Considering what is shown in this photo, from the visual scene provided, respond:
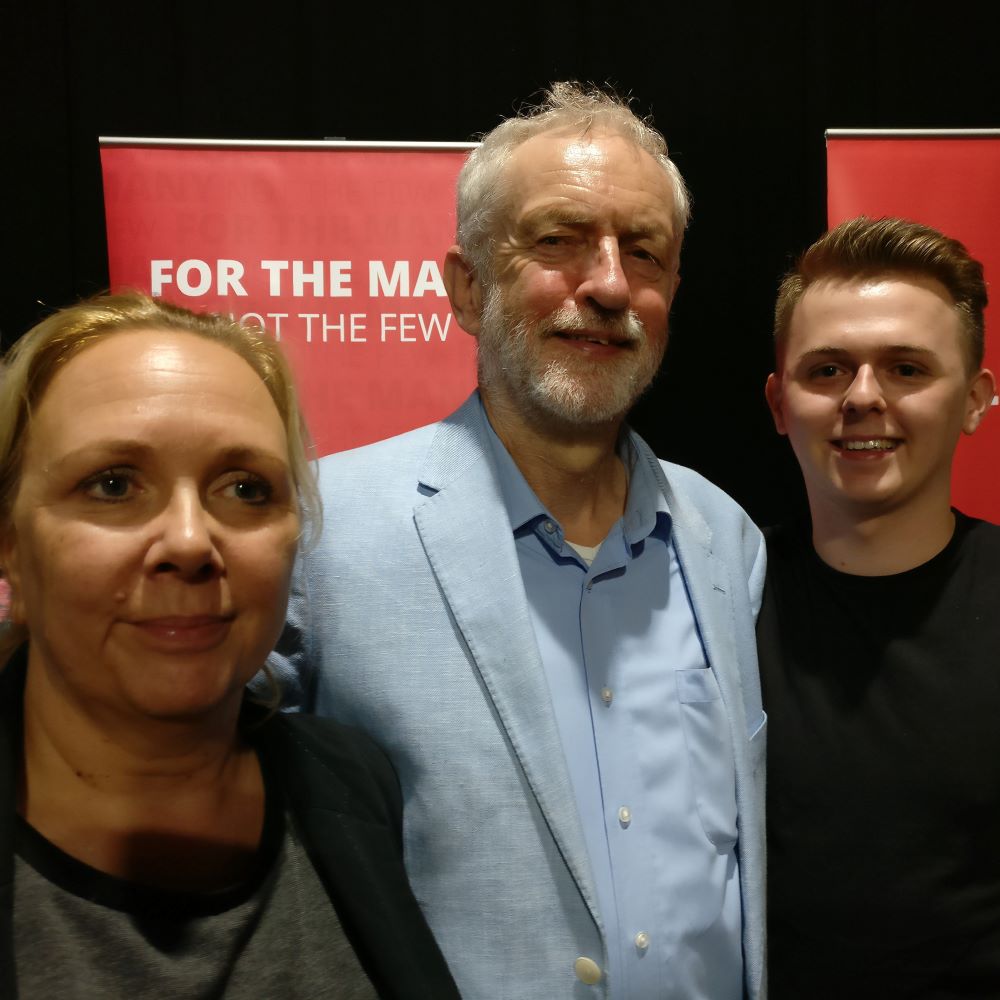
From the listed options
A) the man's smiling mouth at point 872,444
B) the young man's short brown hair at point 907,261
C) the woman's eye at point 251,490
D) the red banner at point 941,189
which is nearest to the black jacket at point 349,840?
the woman's eye at point 251,490

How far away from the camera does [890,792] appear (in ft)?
5.08

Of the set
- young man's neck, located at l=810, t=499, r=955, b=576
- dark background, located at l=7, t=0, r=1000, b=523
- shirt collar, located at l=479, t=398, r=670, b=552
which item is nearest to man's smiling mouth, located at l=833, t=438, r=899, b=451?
young man's neck, located at l=810, t=499, r=955, b=576

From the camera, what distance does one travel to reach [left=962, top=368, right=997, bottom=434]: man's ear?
1838 mm

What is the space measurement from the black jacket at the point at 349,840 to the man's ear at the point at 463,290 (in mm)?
844

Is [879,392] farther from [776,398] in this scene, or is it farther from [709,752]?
[709,752]

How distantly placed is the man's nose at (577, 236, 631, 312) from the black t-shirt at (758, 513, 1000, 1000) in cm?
67

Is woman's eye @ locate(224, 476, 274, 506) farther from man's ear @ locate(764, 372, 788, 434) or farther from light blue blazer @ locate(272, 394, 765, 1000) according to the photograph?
man's ear @ locate(764, 372, 788, 434)

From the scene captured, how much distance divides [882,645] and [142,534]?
49.2 inches

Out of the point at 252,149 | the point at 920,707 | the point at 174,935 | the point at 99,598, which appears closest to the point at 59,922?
the point at 174,935

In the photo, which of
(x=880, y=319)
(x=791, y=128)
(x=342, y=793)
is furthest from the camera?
(x=791, y=128)

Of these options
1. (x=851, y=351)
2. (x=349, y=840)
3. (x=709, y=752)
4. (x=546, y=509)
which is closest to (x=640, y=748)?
(x=709, y=752)

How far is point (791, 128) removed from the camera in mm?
3223

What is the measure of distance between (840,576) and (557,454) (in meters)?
0.57

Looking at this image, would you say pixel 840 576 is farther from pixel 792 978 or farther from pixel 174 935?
pixel 174 935
